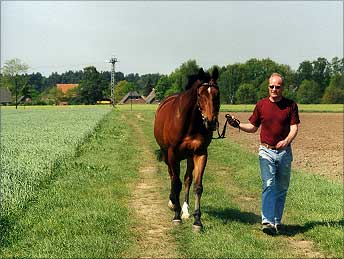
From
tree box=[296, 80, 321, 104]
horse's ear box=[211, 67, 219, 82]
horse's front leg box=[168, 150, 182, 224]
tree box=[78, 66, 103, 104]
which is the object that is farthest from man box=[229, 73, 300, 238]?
tree box=[296, 80, 321, 104]

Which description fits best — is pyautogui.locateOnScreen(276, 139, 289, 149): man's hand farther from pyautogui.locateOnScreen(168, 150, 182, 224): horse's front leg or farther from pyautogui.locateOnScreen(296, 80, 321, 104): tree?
pyautogui.locateOnScreen(296, 80, 321, 104): tree

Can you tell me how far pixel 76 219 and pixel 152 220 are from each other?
1.37 metres

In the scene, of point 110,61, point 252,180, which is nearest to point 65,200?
point 252,180

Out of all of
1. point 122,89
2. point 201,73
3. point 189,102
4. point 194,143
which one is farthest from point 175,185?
point 122,89

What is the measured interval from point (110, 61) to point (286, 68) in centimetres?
8242

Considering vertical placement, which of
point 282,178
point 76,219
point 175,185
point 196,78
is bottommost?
point 76,219

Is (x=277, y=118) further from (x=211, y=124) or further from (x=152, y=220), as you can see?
(x=152, y=220)

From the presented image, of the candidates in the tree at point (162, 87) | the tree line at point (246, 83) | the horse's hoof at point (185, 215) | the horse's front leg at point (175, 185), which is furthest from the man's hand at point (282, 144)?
the tree line at point (246, 83)

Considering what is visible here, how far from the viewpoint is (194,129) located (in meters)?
7.52

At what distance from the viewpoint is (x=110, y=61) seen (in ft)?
160

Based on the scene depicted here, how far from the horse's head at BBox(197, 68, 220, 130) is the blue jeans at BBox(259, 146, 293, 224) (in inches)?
41.9

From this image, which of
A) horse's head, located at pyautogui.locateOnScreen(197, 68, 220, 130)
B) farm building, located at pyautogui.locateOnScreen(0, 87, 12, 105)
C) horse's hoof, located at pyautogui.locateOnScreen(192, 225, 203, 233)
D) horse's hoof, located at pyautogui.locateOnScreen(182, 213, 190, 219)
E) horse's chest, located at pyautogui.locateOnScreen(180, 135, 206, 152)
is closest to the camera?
horse's head, located at pyautogui.locateOnScreen(197, 68, 220, 130)

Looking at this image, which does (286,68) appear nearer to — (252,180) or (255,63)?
(255,63)

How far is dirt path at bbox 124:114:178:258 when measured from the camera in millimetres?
6152
